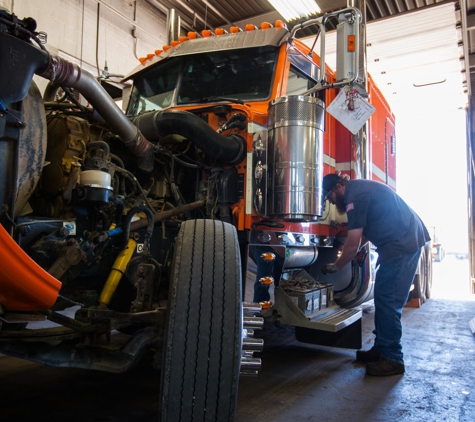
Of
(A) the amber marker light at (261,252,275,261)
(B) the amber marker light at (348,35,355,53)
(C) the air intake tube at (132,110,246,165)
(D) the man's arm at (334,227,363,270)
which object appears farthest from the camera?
(D) the man's arm at (334,227,363,270)

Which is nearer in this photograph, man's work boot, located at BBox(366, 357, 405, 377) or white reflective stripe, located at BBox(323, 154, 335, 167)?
man's work boot, located at BBox(366, 357, 405, 377)

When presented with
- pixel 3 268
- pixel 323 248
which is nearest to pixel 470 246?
pixel 323 248

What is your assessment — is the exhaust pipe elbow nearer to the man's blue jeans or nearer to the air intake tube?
the air intake tube

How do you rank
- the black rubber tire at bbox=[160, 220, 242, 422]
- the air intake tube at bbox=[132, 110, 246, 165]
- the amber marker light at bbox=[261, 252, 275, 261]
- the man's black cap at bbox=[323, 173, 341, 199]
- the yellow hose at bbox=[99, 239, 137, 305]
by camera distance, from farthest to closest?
1. the man's black cap at bbox=[323, 173, 341, 199]
2. the amber marker light at bbox=[261, 252, 275, 261]
3. the air intake tube at bbox=[132, 110, 246, 165]
4. the yellow hose at bbox=[99, 239, 137, 305]
5. the black rubber tire at bbox=[160, 220, 242, 422]

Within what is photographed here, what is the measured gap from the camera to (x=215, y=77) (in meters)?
3.63

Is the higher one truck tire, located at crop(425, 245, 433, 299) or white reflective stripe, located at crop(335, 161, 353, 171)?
white reflective stripe, located at crop(335, 161, 353, 171)

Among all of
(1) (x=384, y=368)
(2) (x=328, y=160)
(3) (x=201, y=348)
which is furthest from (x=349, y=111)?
(3) (x=201, y=348)

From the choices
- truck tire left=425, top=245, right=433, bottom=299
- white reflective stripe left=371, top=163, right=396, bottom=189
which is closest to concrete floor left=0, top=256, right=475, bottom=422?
white reflective stripe left=371, top=163, right=396, bottom=189

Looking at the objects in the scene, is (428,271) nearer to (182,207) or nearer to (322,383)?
(322,383)

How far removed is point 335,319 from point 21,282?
7.76 feet

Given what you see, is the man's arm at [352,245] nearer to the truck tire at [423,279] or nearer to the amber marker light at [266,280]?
the amber marker light at [266,280]

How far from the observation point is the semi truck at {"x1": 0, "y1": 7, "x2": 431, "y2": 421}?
1.80 m

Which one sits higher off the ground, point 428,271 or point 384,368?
point 428,271

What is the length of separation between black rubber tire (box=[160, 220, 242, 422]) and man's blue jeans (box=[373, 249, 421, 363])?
194 cm
